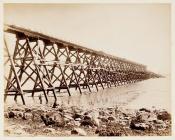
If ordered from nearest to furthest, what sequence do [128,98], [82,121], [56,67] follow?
[82,121]
[128,98]
[56,67]

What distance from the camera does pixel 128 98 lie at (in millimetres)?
5695

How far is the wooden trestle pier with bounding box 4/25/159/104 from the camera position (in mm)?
5504

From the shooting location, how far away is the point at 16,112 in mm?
5418

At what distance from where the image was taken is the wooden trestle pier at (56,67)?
18.1 feet

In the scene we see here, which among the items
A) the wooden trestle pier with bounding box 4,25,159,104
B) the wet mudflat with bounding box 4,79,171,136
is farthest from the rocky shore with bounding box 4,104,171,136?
the wooden trestle pier with bounding box 4,25,159,104

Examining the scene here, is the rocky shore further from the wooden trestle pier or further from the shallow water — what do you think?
the wooden trestle pier

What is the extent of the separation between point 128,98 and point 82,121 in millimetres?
592

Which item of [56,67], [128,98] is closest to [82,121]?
[128,98]

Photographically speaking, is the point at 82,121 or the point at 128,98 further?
the point at 128,98

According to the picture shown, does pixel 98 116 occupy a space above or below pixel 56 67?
below

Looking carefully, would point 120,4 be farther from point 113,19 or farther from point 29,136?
point 29,136

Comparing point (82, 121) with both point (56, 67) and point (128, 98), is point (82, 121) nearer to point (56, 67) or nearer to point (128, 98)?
point (128, 98)

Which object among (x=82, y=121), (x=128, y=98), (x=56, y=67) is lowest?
(x=82, y=121)

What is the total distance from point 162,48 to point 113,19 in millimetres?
629
